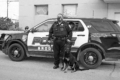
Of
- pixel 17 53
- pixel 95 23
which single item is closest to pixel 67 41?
pixel 95 23

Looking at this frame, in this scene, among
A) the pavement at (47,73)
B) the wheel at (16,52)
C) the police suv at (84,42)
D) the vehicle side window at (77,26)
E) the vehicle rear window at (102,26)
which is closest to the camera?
the pavement at (47,73)

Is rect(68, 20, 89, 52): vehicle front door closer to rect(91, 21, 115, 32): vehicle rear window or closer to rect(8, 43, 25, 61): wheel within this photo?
rect(91, 21, 115, 32): vehicle rear window

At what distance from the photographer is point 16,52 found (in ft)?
23.1

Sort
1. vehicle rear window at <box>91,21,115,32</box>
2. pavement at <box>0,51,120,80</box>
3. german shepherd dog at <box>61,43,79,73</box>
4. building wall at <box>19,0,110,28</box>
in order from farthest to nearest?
1. building wall at <box>19,0,110,28</box>
2. vehicle rear window at <box>91,21,115,32</box>
3. german shepherd dog at <box>61,43,79,73</box>
4. pavement at <box>0,51,120,80</box>

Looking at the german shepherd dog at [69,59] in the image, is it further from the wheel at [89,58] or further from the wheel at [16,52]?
the wheel at [16,52]

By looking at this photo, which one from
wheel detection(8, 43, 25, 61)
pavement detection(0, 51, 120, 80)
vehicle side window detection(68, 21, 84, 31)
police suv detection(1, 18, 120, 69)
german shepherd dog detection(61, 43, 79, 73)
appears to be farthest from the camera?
wheel detection(8, 43, 25, 61)

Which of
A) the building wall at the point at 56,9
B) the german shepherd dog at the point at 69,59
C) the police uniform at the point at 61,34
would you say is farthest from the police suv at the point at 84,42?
the building wall at the point at 56,9

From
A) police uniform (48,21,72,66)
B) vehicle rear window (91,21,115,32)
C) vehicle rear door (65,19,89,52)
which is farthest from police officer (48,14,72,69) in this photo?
vehicle rear window (91,21,115,32)

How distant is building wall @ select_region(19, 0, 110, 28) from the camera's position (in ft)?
40.6

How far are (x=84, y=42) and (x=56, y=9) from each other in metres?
7.72

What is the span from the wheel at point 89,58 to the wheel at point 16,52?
7.79ft

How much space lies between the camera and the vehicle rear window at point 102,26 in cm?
616

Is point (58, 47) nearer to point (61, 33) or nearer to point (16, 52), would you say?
point (61, 33)

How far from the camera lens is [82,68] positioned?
20.7 feet
